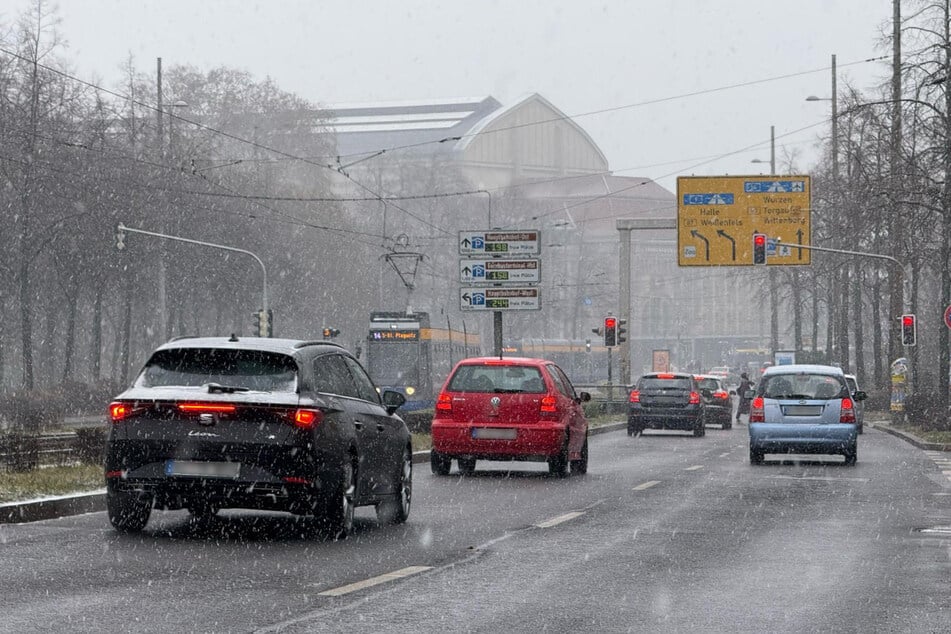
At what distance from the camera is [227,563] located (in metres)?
10.9

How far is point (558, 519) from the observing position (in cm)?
1468

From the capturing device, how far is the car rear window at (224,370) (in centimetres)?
1245

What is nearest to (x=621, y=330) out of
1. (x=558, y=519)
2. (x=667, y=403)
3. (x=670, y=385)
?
(x=670, y=385)

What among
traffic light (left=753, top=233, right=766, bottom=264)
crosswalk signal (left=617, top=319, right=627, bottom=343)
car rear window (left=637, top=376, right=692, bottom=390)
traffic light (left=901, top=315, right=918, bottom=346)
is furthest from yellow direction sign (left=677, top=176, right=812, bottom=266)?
car rear window (left=637, top=376, right=692, bottom=390)

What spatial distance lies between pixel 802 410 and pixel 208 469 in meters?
14.7

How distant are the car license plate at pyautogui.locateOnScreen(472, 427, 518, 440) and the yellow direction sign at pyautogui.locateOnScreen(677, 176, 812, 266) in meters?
26.5

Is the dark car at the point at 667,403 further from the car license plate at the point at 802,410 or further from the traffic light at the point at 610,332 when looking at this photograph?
the car license plate at the point at 802,410

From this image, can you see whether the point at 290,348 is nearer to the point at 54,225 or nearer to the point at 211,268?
the point at 54,225

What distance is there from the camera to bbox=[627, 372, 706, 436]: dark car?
40031 mm

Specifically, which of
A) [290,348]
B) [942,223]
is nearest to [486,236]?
[942,223]

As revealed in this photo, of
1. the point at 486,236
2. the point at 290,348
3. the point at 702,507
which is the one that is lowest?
the point at 702,507

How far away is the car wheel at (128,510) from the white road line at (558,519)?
323 cm

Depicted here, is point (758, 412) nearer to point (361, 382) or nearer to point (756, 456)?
point (756, 456)

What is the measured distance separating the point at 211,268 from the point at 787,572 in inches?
1945
